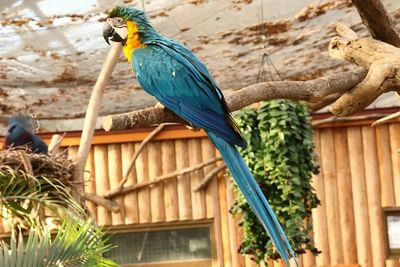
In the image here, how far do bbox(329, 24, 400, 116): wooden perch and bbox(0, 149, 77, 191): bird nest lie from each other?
2282 millimetres

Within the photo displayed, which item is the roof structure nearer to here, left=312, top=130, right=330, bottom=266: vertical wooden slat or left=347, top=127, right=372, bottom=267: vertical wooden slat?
left=347, top=127, right=372, bottom=267: vertical wooden slat

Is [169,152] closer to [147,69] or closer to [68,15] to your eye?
[68,15]

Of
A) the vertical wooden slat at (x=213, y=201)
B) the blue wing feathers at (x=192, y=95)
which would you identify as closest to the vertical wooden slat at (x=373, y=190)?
the vertical wooden slat at (x=213, y=201)

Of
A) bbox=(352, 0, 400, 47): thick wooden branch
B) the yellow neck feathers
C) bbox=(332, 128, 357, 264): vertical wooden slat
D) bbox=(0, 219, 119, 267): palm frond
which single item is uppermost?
bbox=(352, 0, 400, 47): thick wooden branch

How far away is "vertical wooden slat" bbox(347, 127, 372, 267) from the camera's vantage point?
614 centimetres

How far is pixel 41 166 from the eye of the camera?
4.82 metres

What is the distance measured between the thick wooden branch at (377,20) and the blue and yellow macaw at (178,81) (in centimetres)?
58

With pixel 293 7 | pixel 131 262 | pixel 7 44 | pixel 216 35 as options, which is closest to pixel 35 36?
pixel 7 44

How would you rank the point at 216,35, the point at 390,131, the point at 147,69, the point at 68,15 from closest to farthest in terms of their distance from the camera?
the point at 147,69, the point at 68,15, the point at 216,35, the point at 390,131

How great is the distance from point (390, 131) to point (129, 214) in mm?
1865

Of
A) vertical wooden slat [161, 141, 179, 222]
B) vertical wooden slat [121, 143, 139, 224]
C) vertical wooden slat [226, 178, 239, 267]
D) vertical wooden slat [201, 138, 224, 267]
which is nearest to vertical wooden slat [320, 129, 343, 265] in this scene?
vertical wooden slat [226, 178, 239, 267]

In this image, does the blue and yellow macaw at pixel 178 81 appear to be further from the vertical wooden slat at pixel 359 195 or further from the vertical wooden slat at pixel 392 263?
the vertical wooden slat at pixel 392 263

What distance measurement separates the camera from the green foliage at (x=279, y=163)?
493 centimetres

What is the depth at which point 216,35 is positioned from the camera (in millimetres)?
5266
